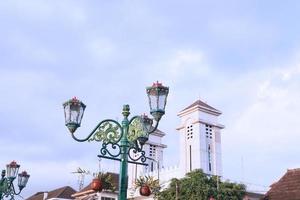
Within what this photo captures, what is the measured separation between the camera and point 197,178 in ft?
96.5

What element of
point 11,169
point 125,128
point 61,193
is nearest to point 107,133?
point 125,128

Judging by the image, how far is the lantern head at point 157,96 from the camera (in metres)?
8.75

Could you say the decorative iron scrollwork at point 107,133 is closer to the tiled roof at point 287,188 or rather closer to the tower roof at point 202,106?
the tiled roof at point 287,188

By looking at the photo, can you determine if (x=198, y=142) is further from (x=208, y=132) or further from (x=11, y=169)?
(x=11, y=169)

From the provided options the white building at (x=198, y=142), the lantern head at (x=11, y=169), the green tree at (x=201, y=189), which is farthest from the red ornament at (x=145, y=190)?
the white building at (x=198, y=142)

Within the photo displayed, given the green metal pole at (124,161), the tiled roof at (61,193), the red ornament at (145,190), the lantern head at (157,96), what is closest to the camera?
the green metal pole at (124,161)

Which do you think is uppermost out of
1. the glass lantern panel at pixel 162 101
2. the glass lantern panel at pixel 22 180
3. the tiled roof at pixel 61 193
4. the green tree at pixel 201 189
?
the tiled roof at pixel 61 193

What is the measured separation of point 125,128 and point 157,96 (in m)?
0.79

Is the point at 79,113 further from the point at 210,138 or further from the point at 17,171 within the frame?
the point at 210,138

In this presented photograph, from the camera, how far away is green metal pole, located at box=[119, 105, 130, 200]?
8234 millimetres

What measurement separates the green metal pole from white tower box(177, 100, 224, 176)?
24.8 m

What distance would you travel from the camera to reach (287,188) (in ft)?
51.0

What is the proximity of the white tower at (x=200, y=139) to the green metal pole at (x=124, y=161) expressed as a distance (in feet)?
81.4

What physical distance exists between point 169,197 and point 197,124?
6.99 meters
